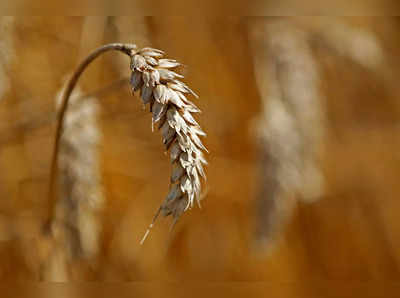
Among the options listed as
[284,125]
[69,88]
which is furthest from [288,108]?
[69,88]

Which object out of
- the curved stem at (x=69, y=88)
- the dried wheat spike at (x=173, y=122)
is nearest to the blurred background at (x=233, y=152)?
the curved stem at (x=69, y=88)

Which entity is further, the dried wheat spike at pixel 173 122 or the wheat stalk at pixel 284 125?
the wheat stalk at pixel 284 125

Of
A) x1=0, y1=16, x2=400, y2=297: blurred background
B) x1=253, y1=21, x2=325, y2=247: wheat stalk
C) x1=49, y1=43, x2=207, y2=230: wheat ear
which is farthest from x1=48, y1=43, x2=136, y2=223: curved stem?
x1=253, y1=21, x2=325, y2=247: wheat stalk

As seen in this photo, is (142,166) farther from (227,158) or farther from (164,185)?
(227,158)

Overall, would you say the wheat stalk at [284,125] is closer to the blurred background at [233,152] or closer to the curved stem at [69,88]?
the blurred background at [233,152]

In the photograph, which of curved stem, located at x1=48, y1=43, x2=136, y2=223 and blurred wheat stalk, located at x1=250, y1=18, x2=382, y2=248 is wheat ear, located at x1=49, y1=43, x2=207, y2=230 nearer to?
curved stem, located at x1=48, y1=43, x2=136, y2=223
